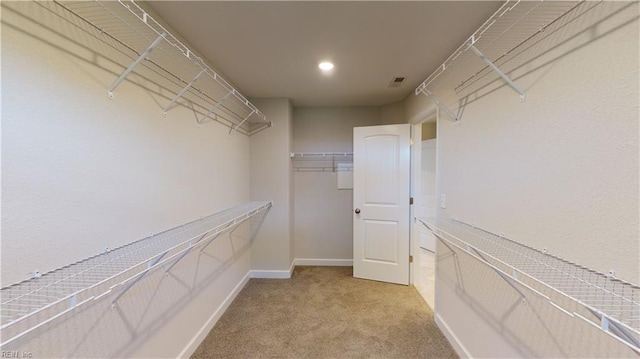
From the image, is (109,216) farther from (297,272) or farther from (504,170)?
(297,272)

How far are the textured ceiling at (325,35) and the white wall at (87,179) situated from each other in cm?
57

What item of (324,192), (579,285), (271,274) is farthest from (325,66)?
(271,274)

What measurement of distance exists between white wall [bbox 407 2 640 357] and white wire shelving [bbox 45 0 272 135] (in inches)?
69.2

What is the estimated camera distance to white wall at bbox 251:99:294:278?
332 cm

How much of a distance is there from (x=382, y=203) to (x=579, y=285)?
2364mm

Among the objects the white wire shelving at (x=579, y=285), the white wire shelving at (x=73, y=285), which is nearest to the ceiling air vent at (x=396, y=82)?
the white wire shelving at (x=579, y=285)

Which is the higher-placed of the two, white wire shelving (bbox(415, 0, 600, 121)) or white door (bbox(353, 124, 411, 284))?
white wire shelving (bbox(415, 0, 600, 121))

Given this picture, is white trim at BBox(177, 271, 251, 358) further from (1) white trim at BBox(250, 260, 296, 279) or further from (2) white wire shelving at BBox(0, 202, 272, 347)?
(2) white wire shelving at BBox(0, 202, 272, 347)

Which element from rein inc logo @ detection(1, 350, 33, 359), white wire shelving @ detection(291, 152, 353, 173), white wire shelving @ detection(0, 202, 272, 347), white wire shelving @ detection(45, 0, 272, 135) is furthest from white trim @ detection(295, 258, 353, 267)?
rein inc logo @ detection(1, 350, 33, 359)

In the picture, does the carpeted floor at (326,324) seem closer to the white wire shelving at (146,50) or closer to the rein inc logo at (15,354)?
the rein inc logo at (15,354)

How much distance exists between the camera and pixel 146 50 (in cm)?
117

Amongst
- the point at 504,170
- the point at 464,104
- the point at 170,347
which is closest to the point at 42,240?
the point at 170,347

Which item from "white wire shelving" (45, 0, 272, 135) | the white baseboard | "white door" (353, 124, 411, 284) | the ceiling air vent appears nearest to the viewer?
"white wire shelving" (45, 0, 272, 135)

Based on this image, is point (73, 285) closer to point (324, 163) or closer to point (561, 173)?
point (561, 173)
